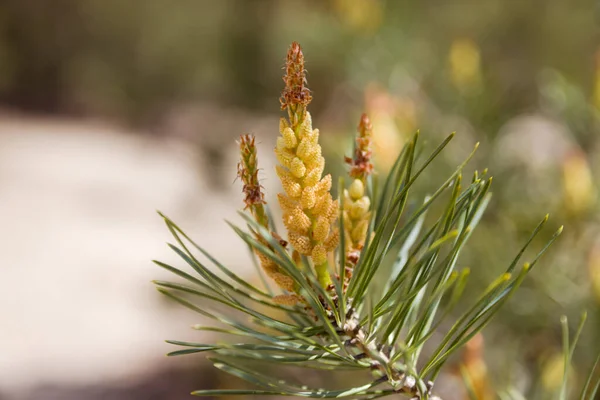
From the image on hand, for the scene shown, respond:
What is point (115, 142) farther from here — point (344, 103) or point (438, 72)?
point (438, 72)

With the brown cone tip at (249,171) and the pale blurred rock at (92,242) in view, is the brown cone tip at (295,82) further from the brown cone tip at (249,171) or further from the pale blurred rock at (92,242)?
the pale blurred rock at (92,242)

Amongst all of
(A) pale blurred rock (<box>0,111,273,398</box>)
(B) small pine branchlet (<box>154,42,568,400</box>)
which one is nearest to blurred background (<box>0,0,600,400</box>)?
(A) pale blurred rock (<box>0,111,273,398</box>)

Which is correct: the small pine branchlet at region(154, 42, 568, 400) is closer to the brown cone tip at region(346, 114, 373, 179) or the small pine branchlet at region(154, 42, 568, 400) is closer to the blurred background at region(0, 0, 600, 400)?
the brown cone tip at region(346, 114, 373, 179)

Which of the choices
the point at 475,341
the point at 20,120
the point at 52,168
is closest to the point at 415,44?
the point at 475,341

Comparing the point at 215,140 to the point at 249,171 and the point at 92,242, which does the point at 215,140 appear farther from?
the point at 249,171

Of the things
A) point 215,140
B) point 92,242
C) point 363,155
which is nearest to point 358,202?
point 363,155

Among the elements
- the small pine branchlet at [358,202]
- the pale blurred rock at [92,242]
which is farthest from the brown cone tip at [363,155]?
the pale blurred rock at [92,242]

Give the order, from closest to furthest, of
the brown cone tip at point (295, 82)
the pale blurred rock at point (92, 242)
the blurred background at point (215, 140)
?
1. the brown cone tip at point (295, 82)
2. the blurred background at point (215, 140)
3. the pale blurred rock at point (92, 242)

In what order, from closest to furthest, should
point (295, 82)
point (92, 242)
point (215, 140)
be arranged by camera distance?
1. point (295, 82)
2. point (215, 140)
3. point (92, 242)
